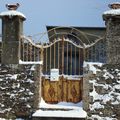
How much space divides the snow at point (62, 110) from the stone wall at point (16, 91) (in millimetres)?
455

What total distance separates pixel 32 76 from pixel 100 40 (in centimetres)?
234

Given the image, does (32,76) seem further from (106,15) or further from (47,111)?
(106,15)

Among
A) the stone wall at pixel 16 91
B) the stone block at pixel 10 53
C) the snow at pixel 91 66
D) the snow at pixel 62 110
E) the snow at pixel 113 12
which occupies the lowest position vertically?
the snow at pixel 62 110

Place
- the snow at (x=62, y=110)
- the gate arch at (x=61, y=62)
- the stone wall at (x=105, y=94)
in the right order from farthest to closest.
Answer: the gate arch at (x=61, y=62) → the stone wall at (x=105, y=94) → the snow at (x=62, y=110)

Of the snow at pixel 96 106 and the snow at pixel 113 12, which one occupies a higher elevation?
the snow at pixel 113 12

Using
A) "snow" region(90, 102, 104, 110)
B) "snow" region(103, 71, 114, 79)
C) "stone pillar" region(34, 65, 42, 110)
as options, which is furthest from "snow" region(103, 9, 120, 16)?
"snow" region(90, 102, 104, 110)

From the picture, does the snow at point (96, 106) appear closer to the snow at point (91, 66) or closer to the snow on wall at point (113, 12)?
the snow at point (91, 66)

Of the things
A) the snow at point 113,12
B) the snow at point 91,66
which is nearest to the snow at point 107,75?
the snow at point 91,66

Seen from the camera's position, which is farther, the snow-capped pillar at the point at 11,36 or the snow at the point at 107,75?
the snow-capped pillar at the point at 11,36

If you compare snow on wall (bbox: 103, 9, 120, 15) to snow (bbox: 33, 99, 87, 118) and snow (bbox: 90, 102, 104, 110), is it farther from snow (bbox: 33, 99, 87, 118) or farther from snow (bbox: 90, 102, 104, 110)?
snow (bbox: 33, 99, 87, 118)

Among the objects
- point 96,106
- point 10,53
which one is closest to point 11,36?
point 10,53

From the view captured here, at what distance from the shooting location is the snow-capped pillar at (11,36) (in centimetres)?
1264

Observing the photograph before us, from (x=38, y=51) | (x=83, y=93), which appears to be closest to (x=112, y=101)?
(x=83, y=93)

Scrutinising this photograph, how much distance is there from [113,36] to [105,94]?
1735mm
